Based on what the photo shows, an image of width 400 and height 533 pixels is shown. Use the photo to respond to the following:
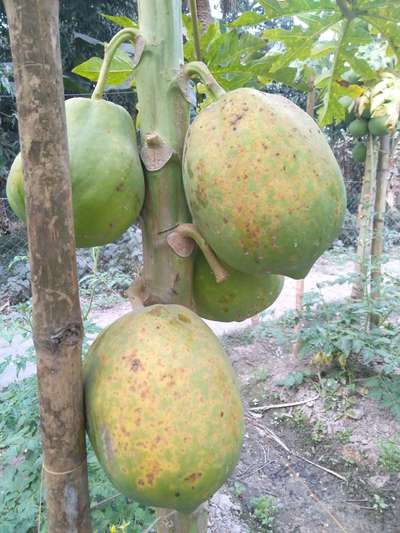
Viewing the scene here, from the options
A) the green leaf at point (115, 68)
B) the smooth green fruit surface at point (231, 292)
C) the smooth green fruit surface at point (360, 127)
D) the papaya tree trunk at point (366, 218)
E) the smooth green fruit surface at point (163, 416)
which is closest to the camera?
the smooth green fruit surface at point (163, 416)

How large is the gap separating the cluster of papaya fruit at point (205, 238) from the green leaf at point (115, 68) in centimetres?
26

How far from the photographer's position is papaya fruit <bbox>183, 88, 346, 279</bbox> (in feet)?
2.38

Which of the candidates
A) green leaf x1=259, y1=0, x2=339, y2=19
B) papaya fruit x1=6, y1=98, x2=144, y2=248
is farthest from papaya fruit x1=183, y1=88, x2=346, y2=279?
green leaf x1=259, y1=0, x2=339, y2=19

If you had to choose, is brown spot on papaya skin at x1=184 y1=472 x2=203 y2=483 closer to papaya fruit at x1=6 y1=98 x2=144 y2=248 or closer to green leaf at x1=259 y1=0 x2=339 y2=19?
papaya fruit at x1=6 y1=98 x2=144 y2=248

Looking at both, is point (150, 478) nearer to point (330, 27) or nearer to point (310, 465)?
point (330, 27)

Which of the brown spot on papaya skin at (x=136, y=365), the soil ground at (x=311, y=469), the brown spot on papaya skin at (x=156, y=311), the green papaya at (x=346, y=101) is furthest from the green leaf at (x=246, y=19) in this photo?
the green papaya at (x=346, y=101)

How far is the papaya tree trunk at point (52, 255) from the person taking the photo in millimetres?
565

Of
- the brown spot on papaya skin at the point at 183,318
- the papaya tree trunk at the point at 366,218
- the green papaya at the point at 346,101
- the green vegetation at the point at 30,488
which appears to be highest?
the green papaya at the point at 346,101

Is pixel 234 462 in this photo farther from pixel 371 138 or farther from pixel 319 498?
pixel 371 138

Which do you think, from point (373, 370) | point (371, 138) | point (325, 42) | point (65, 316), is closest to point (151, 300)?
point (65, 316)

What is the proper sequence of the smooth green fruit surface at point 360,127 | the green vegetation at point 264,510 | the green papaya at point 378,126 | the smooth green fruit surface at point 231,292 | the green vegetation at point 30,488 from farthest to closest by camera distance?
the smooth green fruit surface at point 360,127 → the green papaya at point 378,126 → the green vegetation at point 264,510 → the green vegetation at point 30,488 → the smooth green fruit surface at point 231,292

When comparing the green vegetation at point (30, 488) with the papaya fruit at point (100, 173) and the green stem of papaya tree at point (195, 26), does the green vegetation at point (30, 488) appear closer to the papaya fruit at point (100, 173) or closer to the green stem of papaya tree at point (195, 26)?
the papaya fruit at point (100, 173)

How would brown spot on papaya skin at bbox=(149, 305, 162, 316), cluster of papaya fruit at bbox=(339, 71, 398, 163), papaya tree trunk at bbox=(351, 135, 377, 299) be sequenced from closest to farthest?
brown spot on papaya skin at bbox=(149, 305, 162, 316), cluster of papaya fruit at bbox=(339, 71, 398, 163), papaya tree trunk at bbox=(351, 135, 377, 299)

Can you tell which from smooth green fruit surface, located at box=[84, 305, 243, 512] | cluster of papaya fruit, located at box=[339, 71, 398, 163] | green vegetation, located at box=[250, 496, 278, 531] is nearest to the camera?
smooth green fruit surface, located at box=[84, 305, 243, 512]
